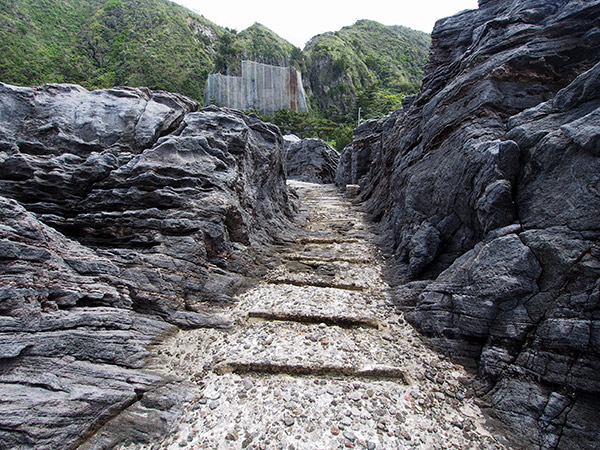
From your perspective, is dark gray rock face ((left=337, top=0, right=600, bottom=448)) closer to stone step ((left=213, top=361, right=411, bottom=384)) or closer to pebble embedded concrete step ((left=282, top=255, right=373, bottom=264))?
pebble embedded concrete step ((left=282, top=255, right=373, bottom=264))

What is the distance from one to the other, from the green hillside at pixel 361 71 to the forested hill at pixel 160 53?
358 millimetres

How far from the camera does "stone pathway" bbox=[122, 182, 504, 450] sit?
523 centimetres

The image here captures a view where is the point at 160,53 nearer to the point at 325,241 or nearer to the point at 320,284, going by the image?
the point at 325,241

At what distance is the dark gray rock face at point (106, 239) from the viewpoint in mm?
5051

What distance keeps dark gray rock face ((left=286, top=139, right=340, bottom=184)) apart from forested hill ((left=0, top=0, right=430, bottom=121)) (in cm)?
3280

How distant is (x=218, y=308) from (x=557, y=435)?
8356 mm

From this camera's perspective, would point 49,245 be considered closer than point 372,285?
Yes

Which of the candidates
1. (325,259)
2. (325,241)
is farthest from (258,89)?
(325,259)

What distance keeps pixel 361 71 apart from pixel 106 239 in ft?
375

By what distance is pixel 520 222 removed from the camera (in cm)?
696

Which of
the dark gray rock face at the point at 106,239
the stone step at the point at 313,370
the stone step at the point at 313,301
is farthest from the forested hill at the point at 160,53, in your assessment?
the stone step at the point at 313,370

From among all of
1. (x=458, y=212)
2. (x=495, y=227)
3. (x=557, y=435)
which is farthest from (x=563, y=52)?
(x=557, y=435)

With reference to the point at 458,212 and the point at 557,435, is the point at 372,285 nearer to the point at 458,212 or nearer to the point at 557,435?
the point at 458,212

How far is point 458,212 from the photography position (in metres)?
9.40
